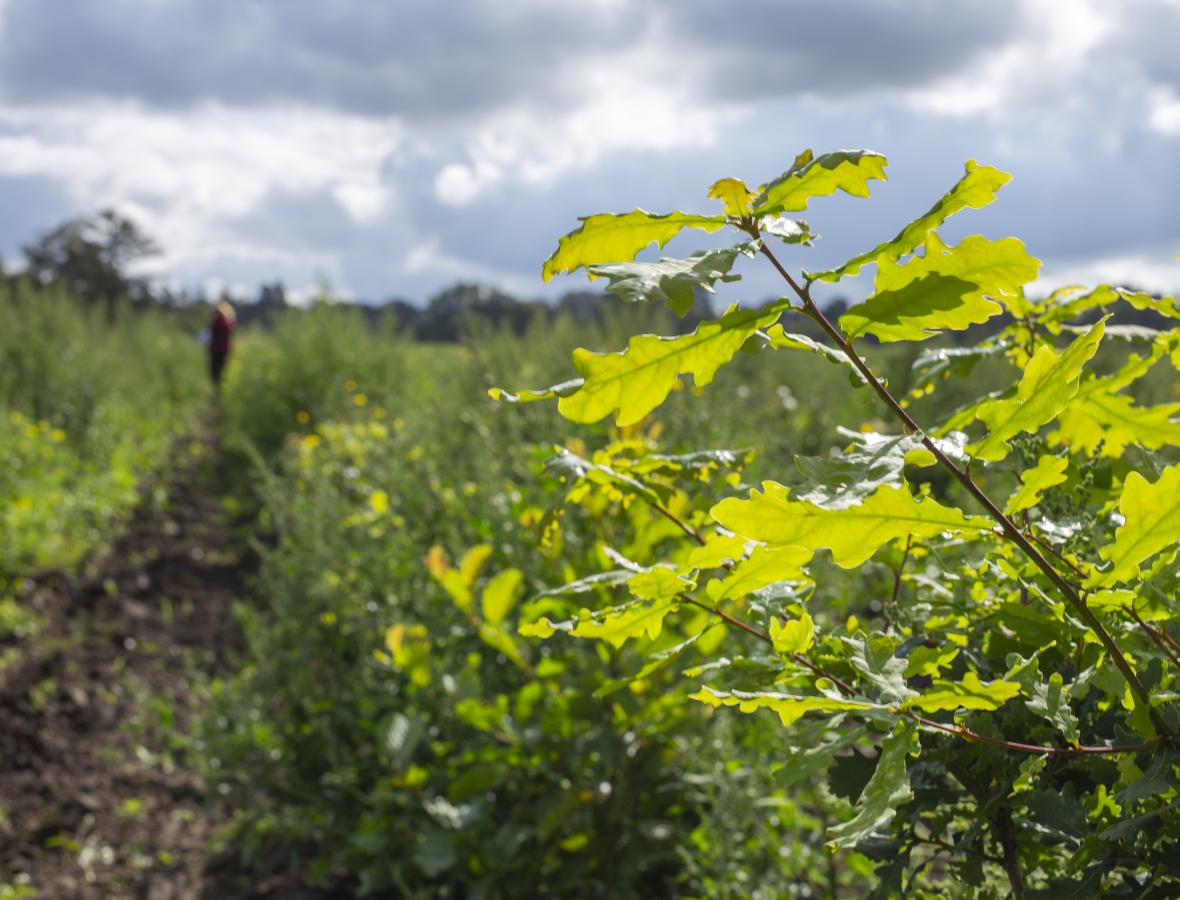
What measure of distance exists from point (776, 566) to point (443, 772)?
2063 millimetres

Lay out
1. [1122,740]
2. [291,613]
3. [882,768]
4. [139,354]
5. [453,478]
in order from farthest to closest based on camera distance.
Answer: [139,354] < [453,478] < [291,613] < [1122,740] < [882,768]

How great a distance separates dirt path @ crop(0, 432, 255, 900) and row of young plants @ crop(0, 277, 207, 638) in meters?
0.30

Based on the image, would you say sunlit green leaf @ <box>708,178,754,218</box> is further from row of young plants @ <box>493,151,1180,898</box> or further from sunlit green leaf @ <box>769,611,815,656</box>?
sunlit green leaf @ <box>769,611,815,656</box>

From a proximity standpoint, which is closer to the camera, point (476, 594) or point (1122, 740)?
point (1122, 740)

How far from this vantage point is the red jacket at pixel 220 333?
14023 mm

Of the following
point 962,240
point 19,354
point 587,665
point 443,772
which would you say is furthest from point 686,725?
point 19,354

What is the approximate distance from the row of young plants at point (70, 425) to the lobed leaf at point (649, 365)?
5321 mm

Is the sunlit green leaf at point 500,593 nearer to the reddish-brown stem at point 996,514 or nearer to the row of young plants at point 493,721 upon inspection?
the row of young plants at point 493,721

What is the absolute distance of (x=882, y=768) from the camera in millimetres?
835

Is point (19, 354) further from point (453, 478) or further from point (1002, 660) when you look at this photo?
point (1002, 660)

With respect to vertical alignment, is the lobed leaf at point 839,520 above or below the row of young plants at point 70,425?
below

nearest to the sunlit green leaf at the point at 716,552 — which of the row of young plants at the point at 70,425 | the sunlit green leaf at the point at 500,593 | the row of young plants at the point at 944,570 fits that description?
the row of young plants at the point at 944,570

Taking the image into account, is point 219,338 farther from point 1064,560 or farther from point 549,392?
point 1064,560

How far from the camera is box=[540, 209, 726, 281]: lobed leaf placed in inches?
34.3
